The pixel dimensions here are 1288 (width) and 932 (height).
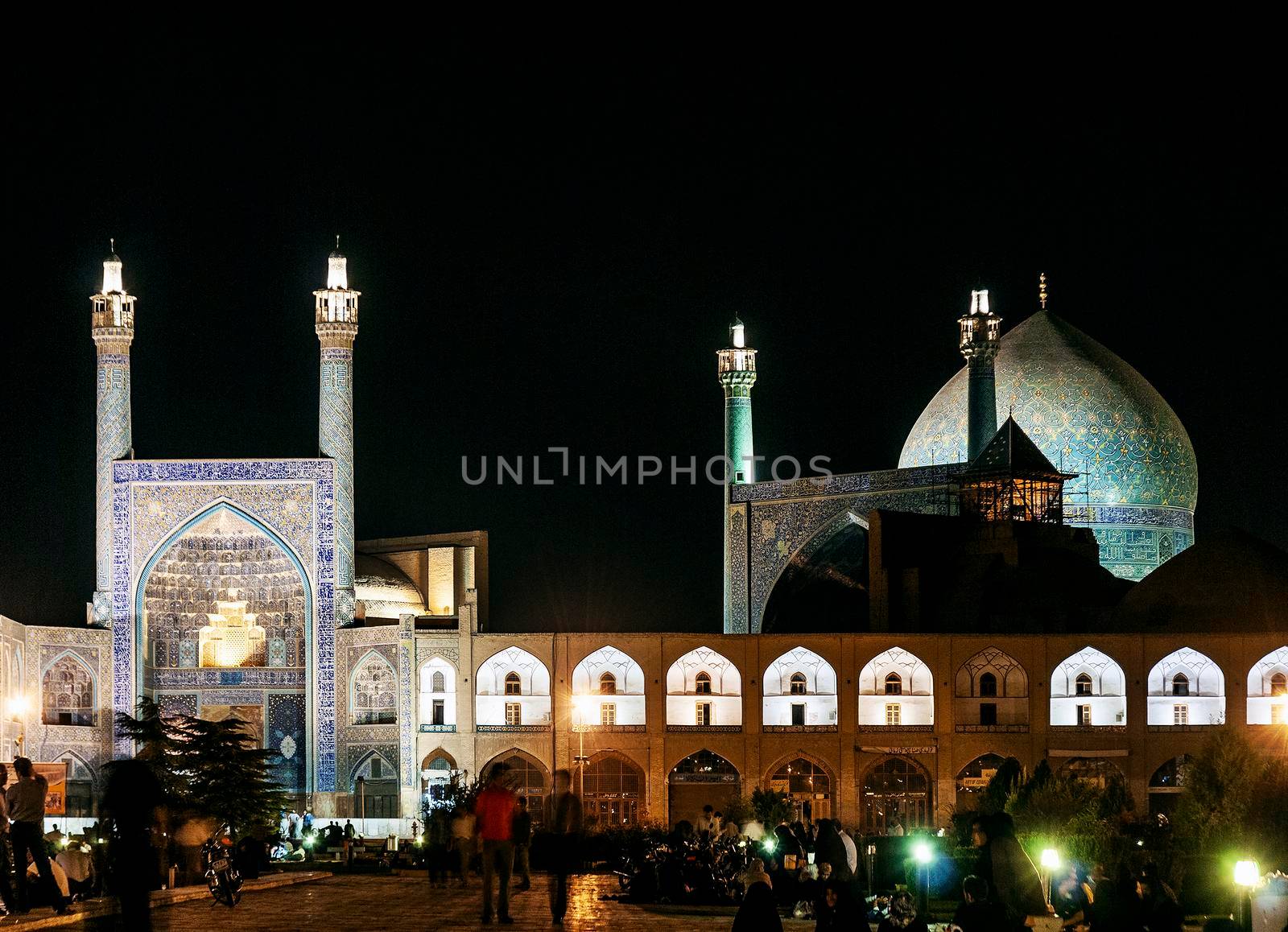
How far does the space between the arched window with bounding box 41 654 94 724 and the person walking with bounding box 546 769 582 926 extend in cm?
2195

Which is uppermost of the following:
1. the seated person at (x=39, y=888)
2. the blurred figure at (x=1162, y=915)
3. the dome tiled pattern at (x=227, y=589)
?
the dome tiled pattern at (x=227, y=589)

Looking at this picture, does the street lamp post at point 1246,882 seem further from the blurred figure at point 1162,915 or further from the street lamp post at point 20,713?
the street lamp post at point 20,713

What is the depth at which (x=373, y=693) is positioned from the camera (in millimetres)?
35688

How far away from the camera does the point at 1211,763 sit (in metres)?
25.2

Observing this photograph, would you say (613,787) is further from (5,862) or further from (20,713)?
(5,862)

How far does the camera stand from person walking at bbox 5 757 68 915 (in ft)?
41.1

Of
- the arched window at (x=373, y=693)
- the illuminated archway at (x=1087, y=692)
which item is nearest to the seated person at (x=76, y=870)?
the arched window at (x=373, y=693)

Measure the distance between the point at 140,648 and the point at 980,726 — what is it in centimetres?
1328

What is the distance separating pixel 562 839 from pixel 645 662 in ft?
73.4

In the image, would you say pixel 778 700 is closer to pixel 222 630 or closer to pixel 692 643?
pixel 692 643

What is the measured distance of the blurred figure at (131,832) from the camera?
9836 millimetres

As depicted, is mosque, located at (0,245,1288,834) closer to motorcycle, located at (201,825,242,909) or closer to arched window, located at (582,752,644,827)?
arched window, located at (582,752,644,827)

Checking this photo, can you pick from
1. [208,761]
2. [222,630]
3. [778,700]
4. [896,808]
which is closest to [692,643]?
[778,700]

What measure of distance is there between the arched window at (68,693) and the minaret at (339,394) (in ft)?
13.8
